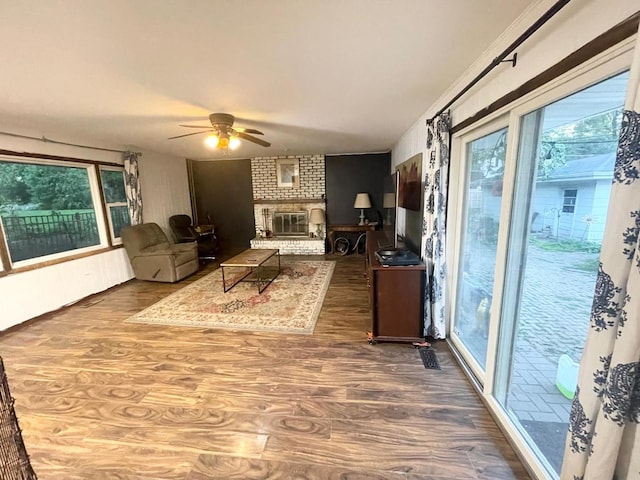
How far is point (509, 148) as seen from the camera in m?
1.54

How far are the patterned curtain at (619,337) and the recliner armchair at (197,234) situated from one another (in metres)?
5.94

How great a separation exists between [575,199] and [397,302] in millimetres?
1530

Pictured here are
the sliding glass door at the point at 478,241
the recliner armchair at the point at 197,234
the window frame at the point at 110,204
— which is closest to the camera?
the sliding glass door at the point at 478,241

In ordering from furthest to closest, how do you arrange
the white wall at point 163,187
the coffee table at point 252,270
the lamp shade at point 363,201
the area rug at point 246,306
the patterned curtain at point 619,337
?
the lamp shade at point 363,201 → the white wall at point 163,187 → the coffee table at point 252,270 → the area rug at point 246,306 → the patterned curtain at point 619,337

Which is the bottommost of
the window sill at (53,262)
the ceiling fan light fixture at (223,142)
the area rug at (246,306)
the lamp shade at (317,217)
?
the area rug at (246,306)

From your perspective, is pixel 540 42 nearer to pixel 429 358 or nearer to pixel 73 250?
pixel 429 358

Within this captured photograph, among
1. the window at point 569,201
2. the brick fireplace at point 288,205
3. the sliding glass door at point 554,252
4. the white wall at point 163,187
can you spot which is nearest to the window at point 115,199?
the white wall at point 163,187

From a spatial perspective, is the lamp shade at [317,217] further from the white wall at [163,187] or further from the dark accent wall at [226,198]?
the white wall at [163,187]

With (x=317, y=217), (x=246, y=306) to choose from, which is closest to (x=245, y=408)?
(x=246, y=306)

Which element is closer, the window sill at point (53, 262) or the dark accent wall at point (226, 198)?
the window sill at point (53, 262)

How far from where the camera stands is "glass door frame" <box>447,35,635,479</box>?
1.01 m

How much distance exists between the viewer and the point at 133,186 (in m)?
4.68

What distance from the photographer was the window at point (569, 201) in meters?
1.23

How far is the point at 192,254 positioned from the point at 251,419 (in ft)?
12.4
